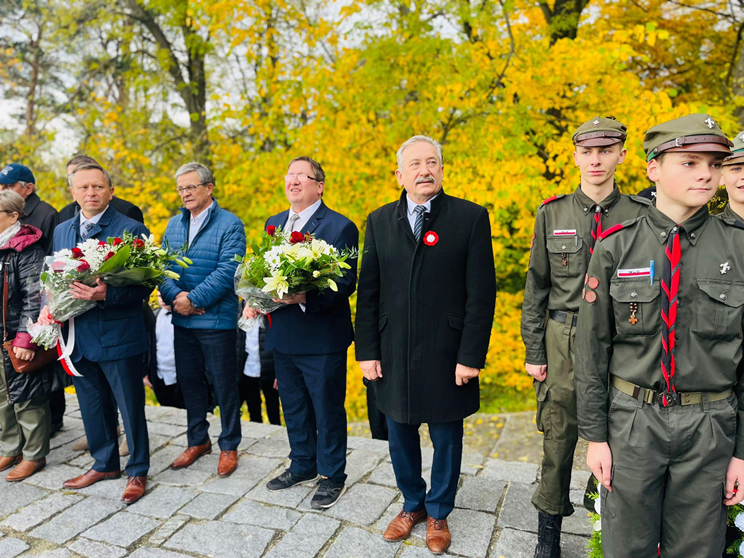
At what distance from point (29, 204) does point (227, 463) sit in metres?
2.93

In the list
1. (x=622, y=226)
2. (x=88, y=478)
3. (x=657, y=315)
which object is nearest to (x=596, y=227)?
(x=622, y=226)

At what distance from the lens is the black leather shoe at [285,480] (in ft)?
12.8

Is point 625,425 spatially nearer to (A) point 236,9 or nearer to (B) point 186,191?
(B) point 186,191

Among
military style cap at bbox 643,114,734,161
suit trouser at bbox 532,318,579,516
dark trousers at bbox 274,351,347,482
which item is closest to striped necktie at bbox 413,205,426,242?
suit trouser at bbox 532,318,579,516

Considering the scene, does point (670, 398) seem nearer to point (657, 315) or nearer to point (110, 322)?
point (657, 315)

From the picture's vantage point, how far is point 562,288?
2885 mm

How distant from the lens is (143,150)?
9625 mm

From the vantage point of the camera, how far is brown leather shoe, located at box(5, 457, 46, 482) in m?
4.14

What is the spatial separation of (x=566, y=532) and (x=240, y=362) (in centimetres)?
322

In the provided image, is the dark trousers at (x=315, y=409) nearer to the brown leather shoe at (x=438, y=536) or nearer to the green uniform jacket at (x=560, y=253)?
the brown leather shoe at (x=438, y=536)

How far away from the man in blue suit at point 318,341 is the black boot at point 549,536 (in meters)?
1.38

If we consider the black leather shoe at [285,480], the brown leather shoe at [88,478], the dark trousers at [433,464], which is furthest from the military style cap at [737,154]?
the brown leather shoe at [88,478]

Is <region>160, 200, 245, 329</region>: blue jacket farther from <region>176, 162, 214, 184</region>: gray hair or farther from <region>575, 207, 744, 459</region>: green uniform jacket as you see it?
<region>575, 207, 744, 459</region>: green uniform jacket

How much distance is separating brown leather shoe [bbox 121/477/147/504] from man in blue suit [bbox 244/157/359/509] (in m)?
0.90
